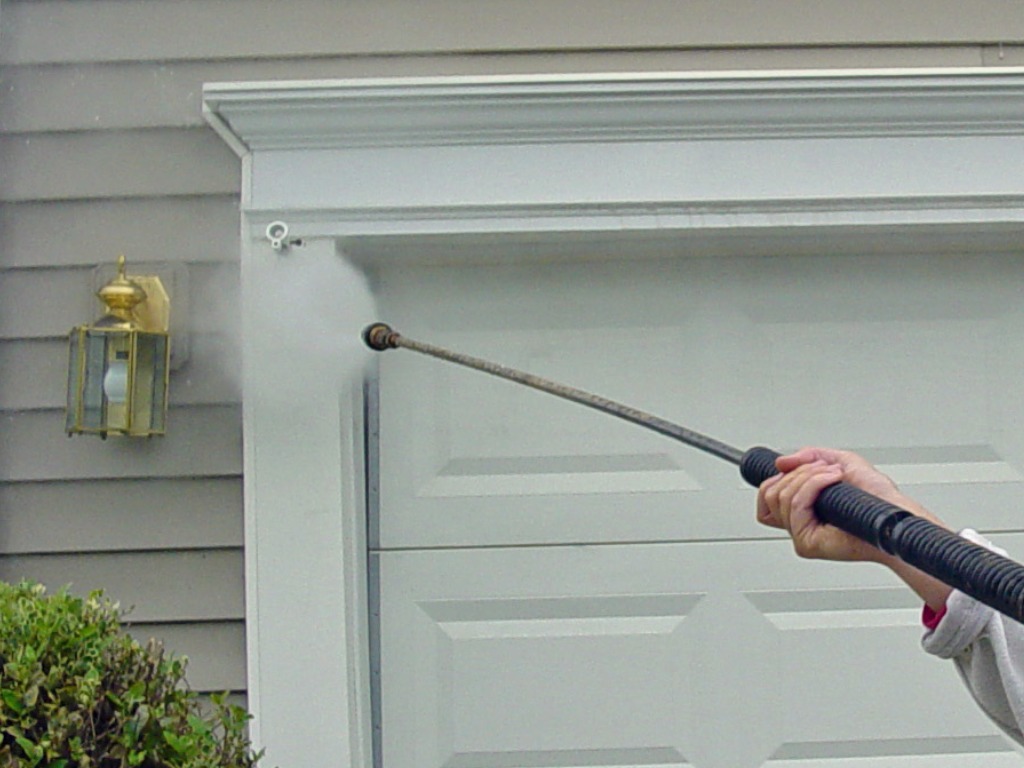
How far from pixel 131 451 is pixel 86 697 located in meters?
0.80

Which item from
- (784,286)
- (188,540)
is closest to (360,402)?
(188,540)

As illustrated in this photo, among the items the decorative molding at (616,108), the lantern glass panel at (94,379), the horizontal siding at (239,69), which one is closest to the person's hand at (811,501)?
the decorative molding at (616,108)

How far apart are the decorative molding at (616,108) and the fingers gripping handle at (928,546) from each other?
1.19m

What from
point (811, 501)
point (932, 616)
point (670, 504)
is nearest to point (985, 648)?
point (932, 616)

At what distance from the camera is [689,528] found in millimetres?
2766

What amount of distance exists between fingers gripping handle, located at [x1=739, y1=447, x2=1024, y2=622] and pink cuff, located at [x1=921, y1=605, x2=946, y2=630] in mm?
258

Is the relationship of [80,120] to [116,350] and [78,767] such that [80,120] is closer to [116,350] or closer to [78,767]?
[116,350]

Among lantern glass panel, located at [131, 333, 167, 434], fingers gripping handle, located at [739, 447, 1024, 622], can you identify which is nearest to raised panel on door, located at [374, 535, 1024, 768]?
lantern glass panel, located at [131, 333, 167, 434]

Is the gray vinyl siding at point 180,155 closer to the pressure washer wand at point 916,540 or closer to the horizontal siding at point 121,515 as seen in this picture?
the horizontal siding at point 121,515

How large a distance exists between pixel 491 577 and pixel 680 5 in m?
1.21

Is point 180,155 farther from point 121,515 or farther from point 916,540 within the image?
point 916,540

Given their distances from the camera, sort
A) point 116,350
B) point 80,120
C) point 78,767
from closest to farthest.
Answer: point 78,767 < point 116,350 < point 80,120

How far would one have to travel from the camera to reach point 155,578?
261 cm

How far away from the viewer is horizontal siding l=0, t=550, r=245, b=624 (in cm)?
260
